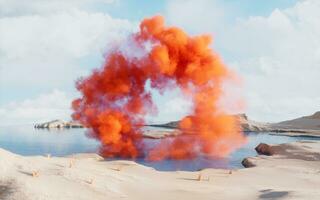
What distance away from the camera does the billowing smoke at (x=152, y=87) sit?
207 feet

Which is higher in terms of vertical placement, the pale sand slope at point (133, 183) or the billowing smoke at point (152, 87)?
the billowing smoke at point (152, 87)

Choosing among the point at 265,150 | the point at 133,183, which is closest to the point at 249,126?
the point at 265,150

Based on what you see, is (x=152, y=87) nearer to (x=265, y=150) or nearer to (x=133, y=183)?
(x=265, y=150)

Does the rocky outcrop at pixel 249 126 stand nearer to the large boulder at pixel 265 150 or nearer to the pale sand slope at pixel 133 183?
the large boulder at pixel 265 150

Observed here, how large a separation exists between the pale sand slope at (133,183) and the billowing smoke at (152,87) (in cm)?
2074

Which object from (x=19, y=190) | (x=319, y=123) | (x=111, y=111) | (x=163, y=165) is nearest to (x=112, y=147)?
(x=111, y=111)

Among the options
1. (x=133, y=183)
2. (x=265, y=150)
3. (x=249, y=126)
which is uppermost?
(x=249, y=126)

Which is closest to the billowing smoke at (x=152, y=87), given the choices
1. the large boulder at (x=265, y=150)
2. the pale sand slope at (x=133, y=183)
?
the large boulder at (x=265, y=150)

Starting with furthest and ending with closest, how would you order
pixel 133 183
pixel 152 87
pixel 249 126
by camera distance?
pixel 249 126, pixel 152 87, pixel 133 183

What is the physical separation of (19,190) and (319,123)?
172570 millimetres

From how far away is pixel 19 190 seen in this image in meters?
27.0

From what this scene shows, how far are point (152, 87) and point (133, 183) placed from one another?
33.1 m

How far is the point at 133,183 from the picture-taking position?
33.4 meters

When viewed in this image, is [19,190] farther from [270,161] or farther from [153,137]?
[153,137]
